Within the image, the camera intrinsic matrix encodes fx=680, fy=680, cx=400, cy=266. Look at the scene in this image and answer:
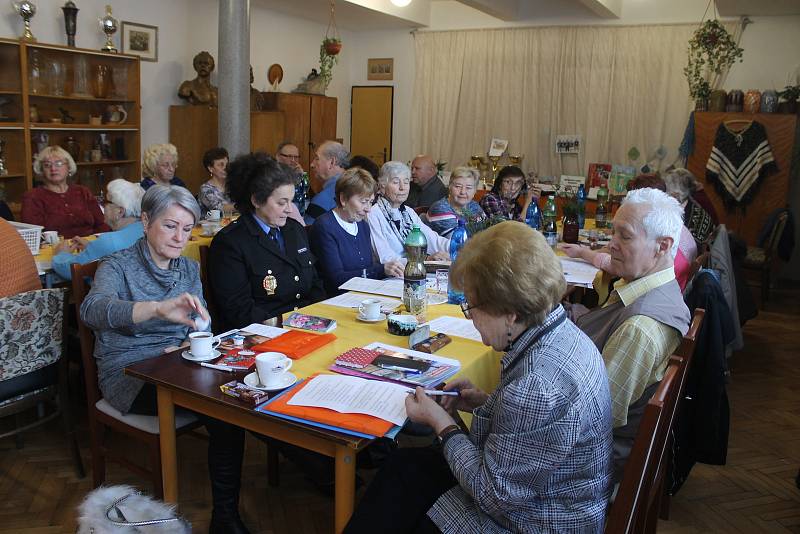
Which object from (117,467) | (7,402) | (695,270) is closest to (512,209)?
(695,270)

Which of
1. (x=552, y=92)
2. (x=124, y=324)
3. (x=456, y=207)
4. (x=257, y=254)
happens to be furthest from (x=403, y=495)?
(x=552, y=92)

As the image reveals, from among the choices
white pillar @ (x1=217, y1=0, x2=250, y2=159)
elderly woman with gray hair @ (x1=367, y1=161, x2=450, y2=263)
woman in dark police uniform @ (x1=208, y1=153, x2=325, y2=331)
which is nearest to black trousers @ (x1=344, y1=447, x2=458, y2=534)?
woman in dark police uniform @ (x1=208, y1=153, x2=325, y2=331)

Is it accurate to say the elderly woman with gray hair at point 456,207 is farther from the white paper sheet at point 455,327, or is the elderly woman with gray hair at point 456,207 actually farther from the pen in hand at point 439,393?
the pen in hand at point 439,393

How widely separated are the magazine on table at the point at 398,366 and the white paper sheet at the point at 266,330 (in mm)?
304

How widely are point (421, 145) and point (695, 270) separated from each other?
22.5 ft

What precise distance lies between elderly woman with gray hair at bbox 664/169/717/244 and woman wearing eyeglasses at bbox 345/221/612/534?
360 cm

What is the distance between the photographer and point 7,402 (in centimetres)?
246

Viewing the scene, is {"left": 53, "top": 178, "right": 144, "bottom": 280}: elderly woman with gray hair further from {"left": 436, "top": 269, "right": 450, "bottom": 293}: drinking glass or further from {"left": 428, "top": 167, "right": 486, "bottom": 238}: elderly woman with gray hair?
{"left": 428, "top": 167, "right": 486, "bottom": 238}: elderly woman with gray hair

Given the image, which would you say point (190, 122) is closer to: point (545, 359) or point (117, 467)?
point (117, 467)

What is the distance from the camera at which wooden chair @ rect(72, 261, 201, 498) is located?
7.36ft

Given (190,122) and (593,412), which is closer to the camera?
(593,412)

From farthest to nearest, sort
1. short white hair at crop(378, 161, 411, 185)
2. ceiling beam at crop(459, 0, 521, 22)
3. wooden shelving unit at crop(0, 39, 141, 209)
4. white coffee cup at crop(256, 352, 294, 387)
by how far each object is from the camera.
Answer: ceiling beam at crop(459, 0, 521, 22)
wooden shelving unit at crop(0, 39, 141, 209)
short white hair at crop(378, 161, 411, 185)
white coffee cup at crop(256, 352, 294, 387)

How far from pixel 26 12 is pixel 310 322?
483 centimetres

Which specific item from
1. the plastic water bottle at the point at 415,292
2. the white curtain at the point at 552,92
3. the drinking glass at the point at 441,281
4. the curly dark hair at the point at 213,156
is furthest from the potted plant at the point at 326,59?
the plastic water bottle at the point at 415,292
